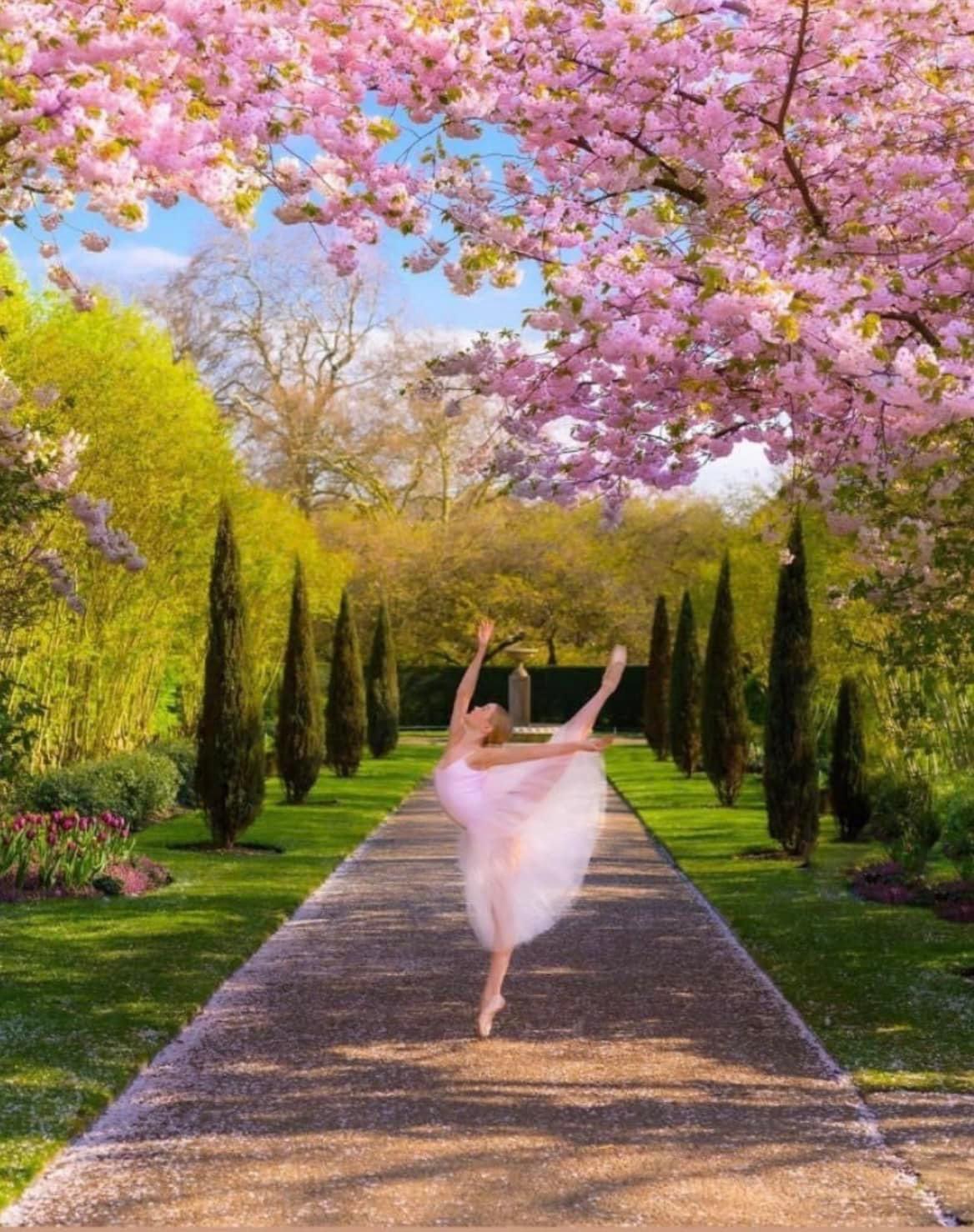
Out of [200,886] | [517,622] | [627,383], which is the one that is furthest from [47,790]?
[517,622]

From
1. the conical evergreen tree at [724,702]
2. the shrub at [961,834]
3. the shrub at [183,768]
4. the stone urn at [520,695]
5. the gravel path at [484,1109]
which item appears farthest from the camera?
the stone urn at [520,695]

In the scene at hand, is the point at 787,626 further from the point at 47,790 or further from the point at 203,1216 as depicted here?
the point at 203,1216

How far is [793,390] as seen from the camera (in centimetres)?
762

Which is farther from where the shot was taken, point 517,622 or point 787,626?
point 517,622

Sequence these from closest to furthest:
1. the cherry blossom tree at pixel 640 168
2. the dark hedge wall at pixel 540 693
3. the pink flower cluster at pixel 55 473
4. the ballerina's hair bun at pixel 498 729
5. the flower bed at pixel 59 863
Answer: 1. the cherry blossom tree at pixel 640 168
2. the ballerina's hair bun at pixel 498 729
3. the pink flower cluster at pixel 55 473
4. the flower bed at pixel 59 863
5. the dark hedge wall at pixel 540 693

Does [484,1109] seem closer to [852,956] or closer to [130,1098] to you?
[130,1098]

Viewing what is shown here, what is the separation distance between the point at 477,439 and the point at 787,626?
33663 mm

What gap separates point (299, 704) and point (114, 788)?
16.1 ft

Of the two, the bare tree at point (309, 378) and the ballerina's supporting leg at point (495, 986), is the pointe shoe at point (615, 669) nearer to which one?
the ballerina's supporting leg at point (495, 986)

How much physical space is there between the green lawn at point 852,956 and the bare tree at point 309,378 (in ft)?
101

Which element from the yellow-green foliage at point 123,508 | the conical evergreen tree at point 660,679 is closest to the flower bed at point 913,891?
the yellow-green foliage at point 123,508

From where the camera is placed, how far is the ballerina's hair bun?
25.5ft

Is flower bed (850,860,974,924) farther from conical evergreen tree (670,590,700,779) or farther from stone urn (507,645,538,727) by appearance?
stone urn (507,645,538,727)

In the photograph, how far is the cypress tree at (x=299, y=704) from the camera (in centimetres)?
2219
